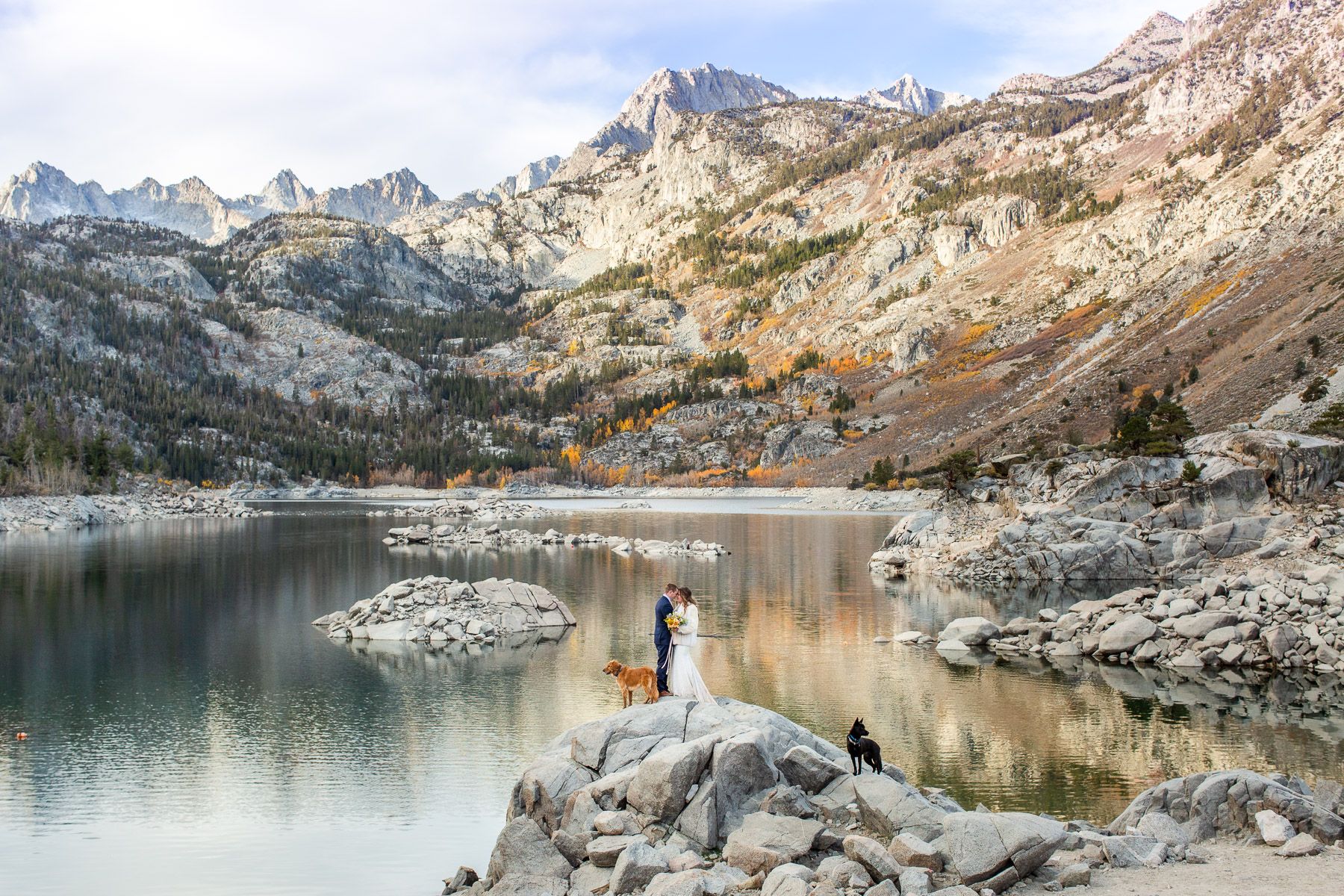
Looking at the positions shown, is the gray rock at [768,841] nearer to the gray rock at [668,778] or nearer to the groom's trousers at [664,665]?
the gray rock at [668,778]

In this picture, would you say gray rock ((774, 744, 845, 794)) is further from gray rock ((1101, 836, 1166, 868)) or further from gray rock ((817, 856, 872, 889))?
gray rock ((1101, 836, 1166, 868))

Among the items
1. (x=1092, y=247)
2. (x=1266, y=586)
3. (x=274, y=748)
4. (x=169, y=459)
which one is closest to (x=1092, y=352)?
(x=1092, y=247)

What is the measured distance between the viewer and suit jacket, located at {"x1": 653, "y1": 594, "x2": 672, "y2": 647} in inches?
747

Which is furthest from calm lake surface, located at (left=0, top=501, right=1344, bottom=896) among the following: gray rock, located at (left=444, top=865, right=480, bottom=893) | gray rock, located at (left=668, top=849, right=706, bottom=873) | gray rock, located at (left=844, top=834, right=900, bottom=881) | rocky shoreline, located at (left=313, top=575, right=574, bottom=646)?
gray rock, located at (left=844, top=834, right=900, bottom=881)

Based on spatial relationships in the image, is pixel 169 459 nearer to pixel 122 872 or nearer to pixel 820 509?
pixel 820 509

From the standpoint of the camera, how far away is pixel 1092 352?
15488 centimetres

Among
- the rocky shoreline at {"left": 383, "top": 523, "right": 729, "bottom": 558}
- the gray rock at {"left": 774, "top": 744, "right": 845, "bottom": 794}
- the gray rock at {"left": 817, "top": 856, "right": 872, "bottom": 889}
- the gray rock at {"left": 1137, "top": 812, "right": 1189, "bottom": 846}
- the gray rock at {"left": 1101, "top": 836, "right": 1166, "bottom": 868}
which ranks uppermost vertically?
the gray rock at {"left": 774, "top": 744, "right": 845, "bottom": 794}

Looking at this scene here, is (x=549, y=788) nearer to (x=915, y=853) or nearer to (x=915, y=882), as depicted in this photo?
(x=915, y=853)

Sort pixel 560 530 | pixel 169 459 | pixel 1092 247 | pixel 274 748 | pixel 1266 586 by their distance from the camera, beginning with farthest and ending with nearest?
pixel 1092 247 < pixel 169 459 < pixel 560 530 < pixel 1266 586 < pixel 274 748

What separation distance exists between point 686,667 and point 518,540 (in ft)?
216

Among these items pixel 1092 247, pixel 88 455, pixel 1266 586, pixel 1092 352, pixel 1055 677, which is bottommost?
pixel 1055 677

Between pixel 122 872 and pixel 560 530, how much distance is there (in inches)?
3116

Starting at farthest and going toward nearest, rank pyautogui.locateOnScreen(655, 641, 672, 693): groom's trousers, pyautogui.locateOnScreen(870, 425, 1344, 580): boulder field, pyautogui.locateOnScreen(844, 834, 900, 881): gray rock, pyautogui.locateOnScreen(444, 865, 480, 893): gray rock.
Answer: pyautogui.locateOnScreen(870, 425, 1344, 580): boulder field < pyautogui.locateOnScreen(655, 641, 672, 693): groom's trousers < pyautogui.locateOnScreen(444, 865, 480, 893): gray rock < pyautogui.locateOnScreen(844, 834, 900, 881): gray rock

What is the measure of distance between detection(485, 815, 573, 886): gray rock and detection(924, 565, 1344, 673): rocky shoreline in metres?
25.7
